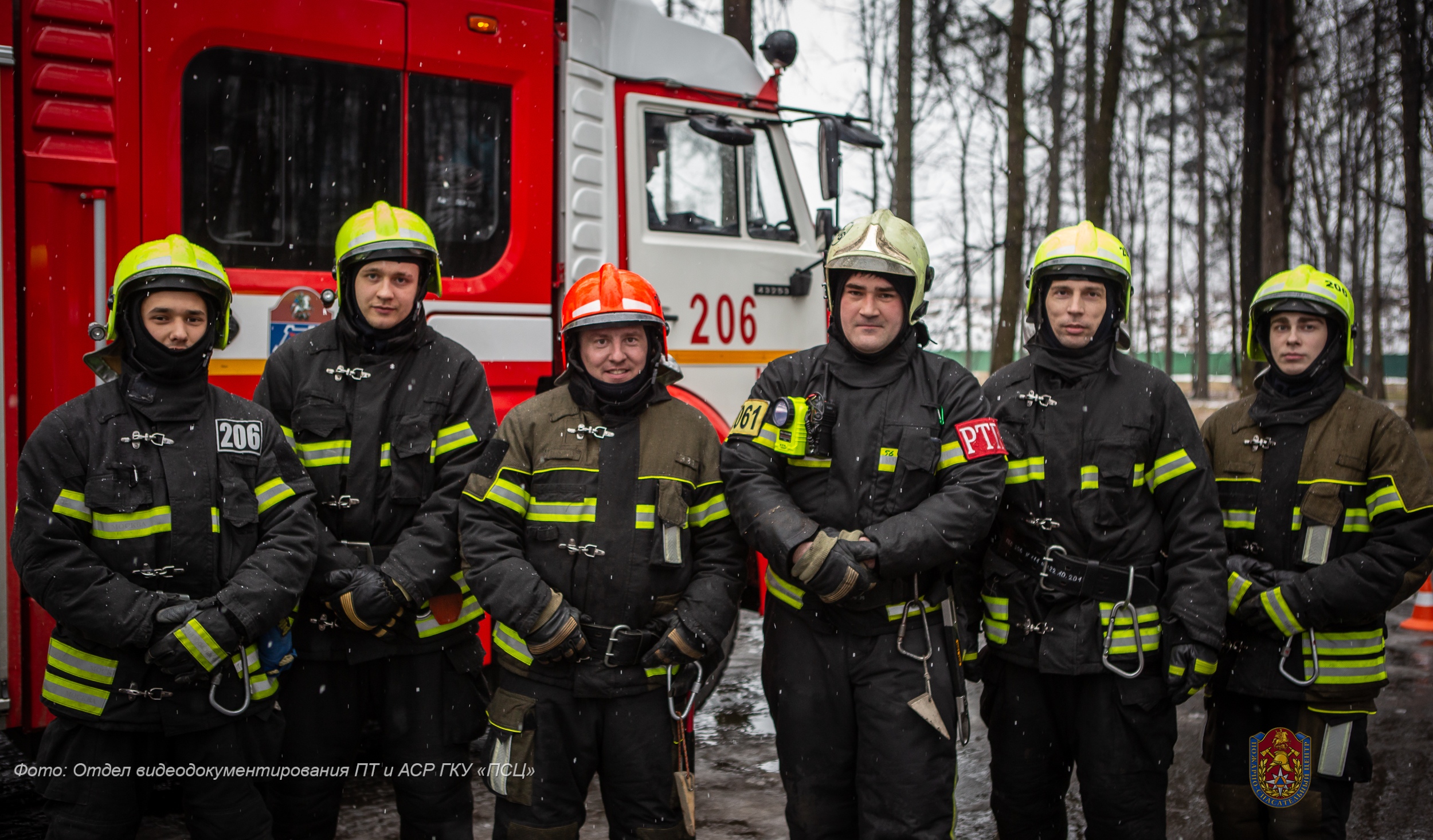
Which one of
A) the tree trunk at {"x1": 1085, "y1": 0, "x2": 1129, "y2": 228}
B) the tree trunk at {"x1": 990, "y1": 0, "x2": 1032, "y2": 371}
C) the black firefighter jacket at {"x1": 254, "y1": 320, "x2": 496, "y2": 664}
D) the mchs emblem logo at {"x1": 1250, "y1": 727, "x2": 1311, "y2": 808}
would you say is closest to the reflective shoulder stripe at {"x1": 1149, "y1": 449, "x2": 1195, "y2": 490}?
the mchs emblem logo at {"x1": 1250, "y1": 727, "x2": 1311, "y2": 808}

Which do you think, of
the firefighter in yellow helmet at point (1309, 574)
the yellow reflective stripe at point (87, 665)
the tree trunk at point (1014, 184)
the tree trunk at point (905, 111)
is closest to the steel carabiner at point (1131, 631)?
the firefighter in yellow helmet at point (1309, 574)

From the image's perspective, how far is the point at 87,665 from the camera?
2738 mm

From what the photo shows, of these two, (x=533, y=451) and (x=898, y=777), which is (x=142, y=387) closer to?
(x=533, y=451)

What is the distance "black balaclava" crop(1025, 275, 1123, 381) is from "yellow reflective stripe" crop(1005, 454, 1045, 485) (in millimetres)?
272

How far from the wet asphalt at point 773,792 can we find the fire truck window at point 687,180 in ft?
7.88

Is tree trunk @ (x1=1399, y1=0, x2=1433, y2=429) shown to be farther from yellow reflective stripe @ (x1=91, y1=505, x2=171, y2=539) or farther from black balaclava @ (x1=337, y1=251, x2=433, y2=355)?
yellow reflective stripe @ (x1=91, y1=505, x2=171, y2=539)

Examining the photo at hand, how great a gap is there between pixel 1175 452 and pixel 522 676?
1.92 metres

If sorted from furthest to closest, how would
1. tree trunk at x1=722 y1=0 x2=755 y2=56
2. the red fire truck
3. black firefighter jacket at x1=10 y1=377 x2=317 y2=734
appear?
tree trunk at x1=722 y1=0 x2=755 y2=56 → the red fire truck → black firefighter jacket at x1=10 y1=377 x2=317 y2=734

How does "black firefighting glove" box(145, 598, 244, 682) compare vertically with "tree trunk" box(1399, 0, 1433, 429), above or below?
below

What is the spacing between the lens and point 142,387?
2857 mm

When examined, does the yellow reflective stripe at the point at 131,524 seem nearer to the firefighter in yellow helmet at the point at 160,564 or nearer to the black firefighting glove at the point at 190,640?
the firefighter in yellow helmet at the point at 160,564

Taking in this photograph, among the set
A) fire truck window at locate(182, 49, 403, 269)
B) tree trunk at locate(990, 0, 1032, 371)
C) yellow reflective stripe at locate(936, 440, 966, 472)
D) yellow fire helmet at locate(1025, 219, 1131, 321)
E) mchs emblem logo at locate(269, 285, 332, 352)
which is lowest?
yellow reflective stripe at locate(936, 440, 966, 472)

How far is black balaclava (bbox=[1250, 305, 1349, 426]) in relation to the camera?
10.9ft

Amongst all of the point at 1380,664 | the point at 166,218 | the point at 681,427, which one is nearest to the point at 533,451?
the point at 681,427
